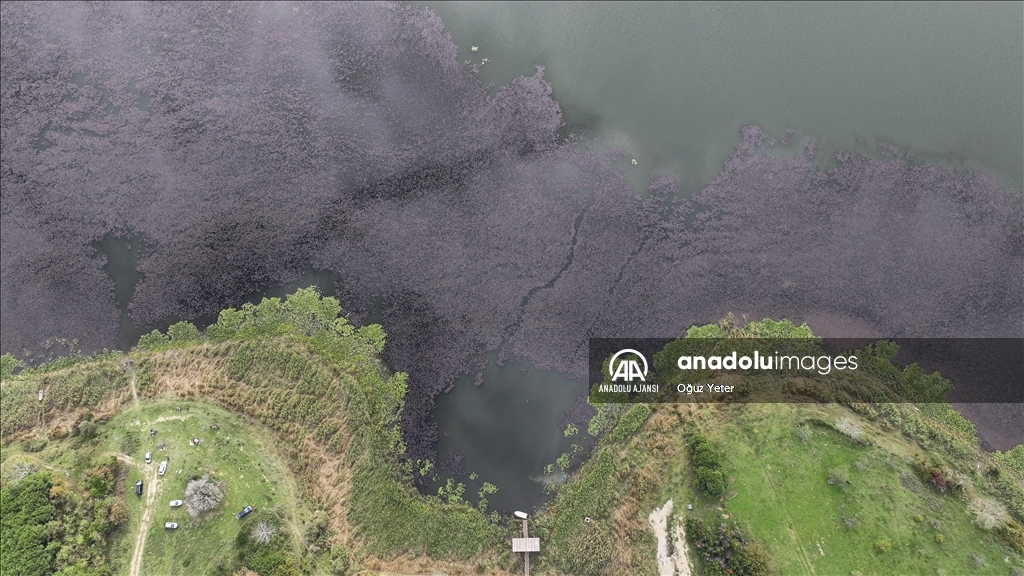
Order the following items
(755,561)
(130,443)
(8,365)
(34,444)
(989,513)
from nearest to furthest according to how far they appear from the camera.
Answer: (755,561) < (989,513) < (130,443) < (34,444) < (8,365)

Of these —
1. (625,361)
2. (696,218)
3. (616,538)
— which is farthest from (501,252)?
(616,538)

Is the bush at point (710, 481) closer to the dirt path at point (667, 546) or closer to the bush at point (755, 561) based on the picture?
the dirt path at point (667, 546)

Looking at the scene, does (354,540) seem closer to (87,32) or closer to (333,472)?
(333,472)

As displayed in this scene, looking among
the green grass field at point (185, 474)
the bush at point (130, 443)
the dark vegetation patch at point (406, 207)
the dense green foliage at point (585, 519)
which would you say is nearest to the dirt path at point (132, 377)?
the green grass field at point (185, 474)

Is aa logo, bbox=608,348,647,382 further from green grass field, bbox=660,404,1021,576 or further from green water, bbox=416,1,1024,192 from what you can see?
green water, bbox=416,1,1024,192

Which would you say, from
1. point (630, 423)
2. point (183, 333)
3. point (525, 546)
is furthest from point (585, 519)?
point (183, 333)

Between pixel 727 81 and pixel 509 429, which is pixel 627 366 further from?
pixel 727 81
